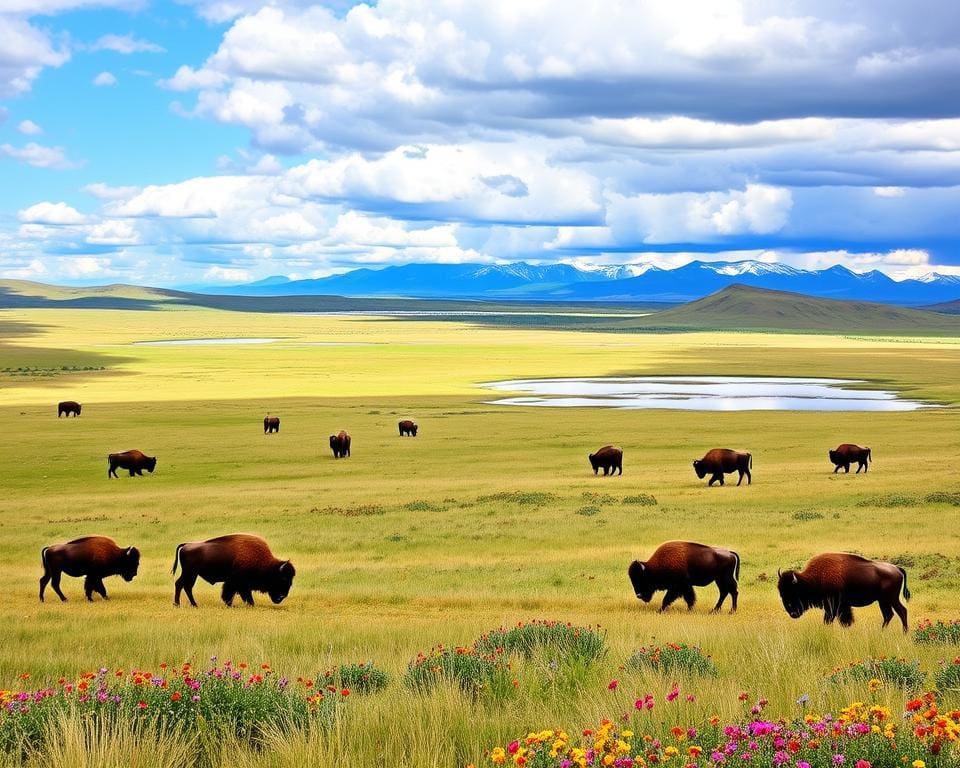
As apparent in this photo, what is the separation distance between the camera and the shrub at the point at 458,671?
8.85 metres

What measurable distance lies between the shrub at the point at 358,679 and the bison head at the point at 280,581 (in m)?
8.19

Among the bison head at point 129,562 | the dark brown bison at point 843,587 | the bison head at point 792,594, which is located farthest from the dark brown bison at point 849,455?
the bison head at point 129,562

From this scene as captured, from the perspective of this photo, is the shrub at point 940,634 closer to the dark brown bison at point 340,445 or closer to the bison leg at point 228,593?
the bison leg at point 228,593

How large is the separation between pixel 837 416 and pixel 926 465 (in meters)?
27.3

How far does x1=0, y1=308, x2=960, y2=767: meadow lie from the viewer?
7.75 metres

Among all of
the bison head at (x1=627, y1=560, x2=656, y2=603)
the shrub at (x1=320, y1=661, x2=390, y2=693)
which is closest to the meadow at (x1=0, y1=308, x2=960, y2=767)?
the bison head at (x1=627, y1=560, x2=656, y2=603)

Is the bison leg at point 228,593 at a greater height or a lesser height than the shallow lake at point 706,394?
lesser

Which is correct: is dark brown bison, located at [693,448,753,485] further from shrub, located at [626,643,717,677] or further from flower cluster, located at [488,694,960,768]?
flower cluster, located at [488,694,960,768]

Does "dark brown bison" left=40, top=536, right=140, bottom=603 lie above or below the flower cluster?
below

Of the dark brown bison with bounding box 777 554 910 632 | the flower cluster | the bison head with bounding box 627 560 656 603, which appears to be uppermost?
the flower cluster

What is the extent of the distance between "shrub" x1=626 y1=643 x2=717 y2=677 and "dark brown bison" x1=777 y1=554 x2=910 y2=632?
5.35 m

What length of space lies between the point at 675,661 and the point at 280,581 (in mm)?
9717

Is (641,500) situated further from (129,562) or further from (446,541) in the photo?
(129,562)

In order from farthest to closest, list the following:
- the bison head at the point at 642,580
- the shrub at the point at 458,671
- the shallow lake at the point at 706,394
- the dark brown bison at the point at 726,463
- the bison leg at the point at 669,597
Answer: the shallow lake at the point at 706,394 → the dark brown bison at the point at 726,463 → the bison head at the point at 642,580 → the bison leg at the point at 669,597 → the shrub at the point at 458,671
